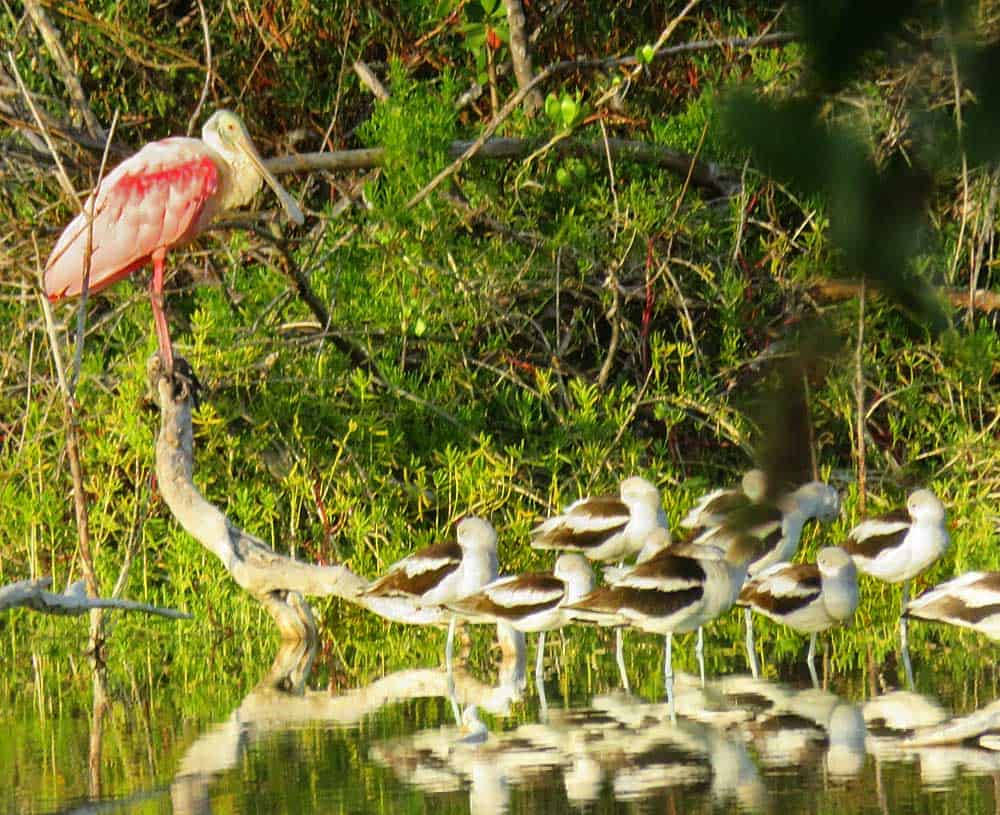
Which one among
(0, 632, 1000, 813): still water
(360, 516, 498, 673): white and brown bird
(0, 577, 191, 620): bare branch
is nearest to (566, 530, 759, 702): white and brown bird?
(0, 632, 1000, 813): still water

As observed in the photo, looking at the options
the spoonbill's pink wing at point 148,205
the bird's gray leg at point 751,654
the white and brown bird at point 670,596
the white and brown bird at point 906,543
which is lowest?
the bird's gray leg at point 751,654

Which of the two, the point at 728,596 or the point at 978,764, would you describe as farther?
the point at 728,596

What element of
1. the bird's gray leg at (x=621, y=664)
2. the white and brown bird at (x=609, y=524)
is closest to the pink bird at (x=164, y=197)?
the white and brown bird at (x=609, y=524)

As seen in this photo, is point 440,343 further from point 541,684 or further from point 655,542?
point 541,684

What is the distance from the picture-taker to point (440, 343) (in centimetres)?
1116

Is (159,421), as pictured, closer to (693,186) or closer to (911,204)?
(693,186)

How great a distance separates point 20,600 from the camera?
7.57 metres

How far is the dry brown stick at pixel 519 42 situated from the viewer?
36.8ft

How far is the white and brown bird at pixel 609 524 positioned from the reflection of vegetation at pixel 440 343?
0.67 metres

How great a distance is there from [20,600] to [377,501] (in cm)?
352

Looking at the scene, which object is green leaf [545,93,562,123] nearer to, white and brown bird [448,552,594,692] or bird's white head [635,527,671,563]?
bird's white head [635,527,671,563]

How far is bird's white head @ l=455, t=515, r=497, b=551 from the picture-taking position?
893 cm

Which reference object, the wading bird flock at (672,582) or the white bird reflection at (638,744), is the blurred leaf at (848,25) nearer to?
the white bird reflection at (638,744)

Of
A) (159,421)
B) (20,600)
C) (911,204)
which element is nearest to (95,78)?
(159,421)
